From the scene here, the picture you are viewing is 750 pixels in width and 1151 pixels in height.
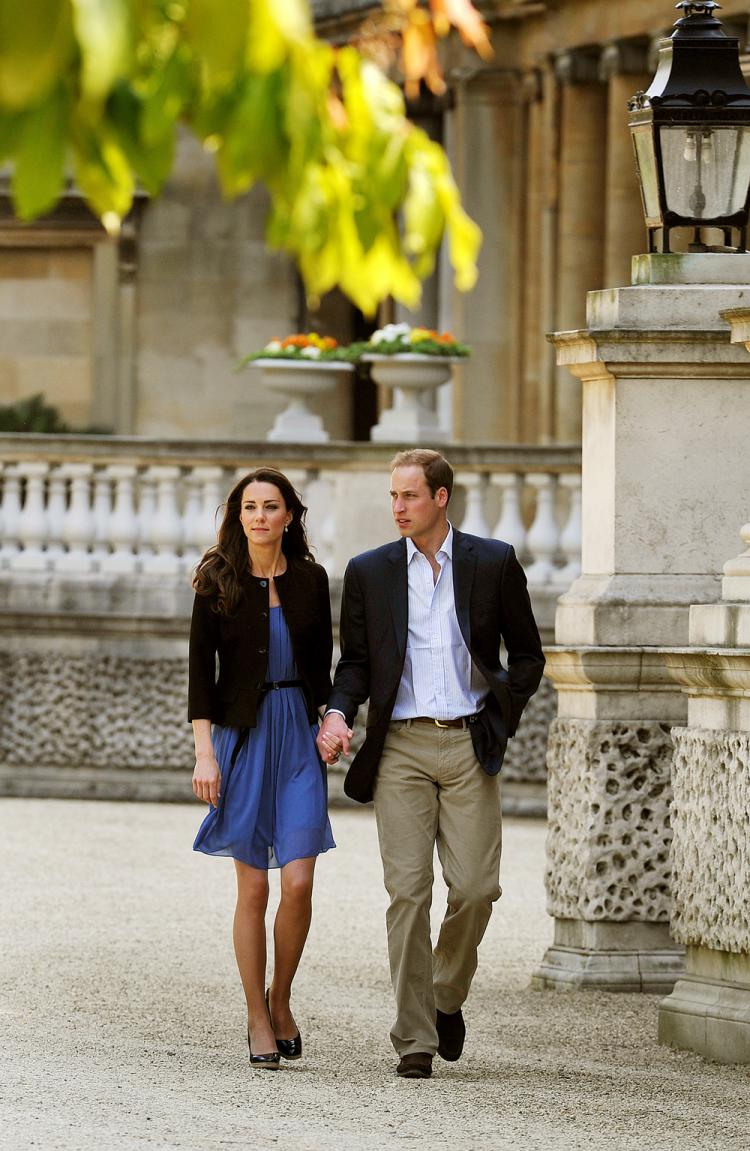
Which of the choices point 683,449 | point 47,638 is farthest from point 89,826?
point 683,449

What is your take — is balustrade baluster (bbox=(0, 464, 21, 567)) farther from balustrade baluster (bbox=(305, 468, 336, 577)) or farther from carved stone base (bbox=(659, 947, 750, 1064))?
carved stone base (bbox=(659, 947, 750, 1064))

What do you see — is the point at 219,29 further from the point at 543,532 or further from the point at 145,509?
the point at 145,509

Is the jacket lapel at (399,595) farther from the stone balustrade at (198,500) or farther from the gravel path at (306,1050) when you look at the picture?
the stone balustrade at (198,500)

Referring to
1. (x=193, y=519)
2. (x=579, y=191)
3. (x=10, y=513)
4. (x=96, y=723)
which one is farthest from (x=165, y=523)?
(x=579, y=191)

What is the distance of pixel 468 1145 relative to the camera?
6539 mm

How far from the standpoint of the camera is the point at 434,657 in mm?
7699

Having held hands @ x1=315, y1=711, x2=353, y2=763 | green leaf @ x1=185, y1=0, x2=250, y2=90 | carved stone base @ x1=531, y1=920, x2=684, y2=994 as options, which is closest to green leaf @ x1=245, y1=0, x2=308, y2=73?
green leaf @ x1=185, y1=0, x2=250, y2=90

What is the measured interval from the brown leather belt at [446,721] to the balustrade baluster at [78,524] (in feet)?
29.4

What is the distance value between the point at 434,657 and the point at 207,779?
2.38 ft

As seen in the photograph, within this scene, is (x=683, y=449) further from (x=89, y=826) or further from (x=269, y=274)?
(x=269, y=274)

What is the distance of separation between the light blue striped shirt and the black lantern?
8.18ft

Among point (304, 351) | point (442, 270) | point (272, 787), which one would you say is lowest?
point (272, 787)

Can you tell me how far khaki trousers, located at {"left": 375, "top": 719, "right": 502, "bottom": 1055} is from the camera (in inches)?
297

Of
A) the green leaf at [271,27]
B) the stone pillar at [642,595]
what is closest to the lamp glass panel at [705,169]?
the stone pillar at [642,595]
